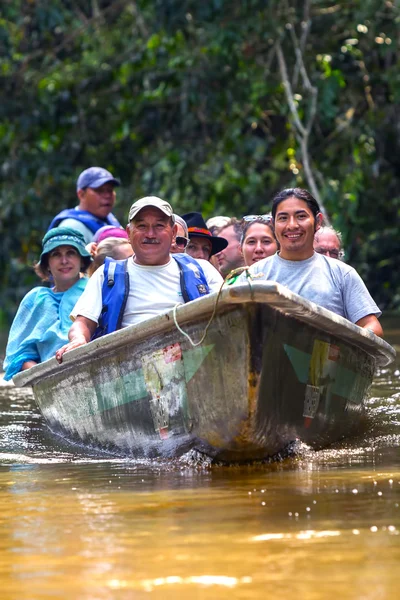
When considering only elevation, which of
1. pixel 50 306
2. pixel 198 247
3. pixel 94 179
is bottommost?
pixel 50 306

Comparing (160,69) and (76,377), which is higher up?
(160,69)

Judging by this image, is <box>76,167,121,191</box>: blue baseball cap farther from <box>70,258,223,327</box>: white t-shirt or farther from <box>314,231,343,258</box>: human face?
<box>70,258,223,327</box>: white t-shirt

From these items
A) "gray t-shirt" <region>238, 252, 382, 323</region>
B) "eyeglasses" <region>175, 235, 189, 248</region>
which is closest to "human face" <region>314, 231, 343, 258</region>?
"eyeglasses" <region>175, 235, 189, 248</region>

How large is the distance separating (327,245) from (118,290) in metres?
1.81

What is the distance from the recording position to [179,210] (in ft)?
47.9

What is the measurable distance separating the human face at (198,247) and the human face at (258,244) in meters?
0.49

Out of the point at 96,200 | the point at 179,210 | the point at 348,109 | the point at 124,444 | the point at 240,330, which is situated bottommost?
the point at 124,444

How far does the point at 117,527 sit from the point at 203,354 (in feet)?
4.42

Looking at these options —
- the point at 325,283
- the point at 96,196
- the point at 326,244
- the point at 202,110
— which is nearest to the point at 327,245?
the point at 326,244

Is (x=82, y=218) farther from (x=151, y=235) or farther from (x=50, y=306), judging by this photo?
(x=151, y=235)

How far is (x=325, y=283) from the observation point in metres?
5.86

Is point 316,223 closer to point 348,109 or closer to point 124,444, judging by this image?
point 124,444

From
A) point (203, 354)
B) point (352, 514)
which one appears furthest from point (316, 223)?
point (352, 514)

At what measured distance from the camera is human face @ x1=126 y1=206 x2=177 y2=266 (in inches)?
227
